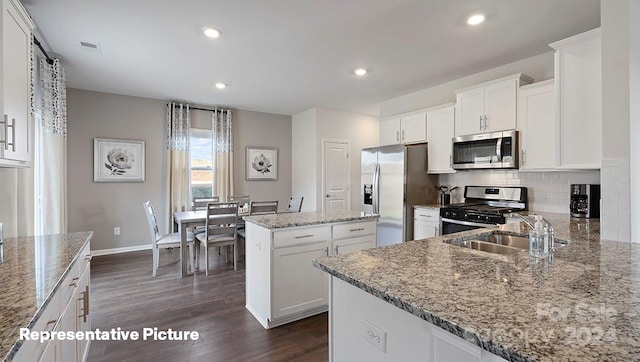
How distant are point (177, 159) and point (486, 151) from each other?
489 cm

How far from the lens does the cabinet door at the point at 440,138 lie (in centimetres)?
403

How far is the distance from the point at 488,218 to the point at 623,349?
281 centimetres

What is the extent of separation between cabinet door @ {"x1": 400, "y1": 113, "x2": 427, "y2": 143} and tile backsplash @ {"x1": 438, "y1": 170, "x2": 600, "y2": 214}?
0.82 metres

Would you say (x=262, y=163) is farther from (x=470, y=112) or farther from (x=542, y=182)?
(x=542, y=182)

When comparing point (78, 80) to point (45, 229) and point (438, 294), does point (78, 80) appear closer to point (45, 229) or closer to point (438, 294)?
point (45, 229)

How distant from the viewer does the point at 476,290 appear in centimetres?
100

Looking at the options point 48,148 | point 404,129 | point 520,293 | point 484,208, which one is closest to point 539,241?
point 520,293

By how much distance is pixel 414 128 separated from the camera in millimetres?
4496

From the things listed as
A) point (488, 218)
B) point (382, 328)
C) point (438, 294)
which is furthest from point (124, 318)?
point (488, 218)

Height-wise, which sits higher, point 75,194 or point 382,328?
point 75,194

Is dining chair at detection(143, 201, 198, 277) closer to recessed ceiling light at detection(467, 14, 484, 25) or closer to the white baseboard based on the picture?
the white baseboard

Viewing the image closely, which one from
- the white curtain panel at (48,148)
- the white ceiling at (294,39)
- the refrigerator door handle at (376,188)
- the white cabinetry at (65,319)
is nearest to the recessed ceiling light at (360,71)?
the white ceiling at (294,39)

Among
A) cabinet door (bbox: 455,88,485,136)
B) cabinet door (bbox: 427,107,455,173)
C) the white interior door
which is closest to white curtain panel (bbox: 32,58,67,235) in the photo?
the white interior door

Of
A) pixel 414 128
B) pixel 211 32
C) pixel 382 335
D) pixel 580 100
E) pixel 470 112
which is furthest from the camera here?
pixel 414 128
